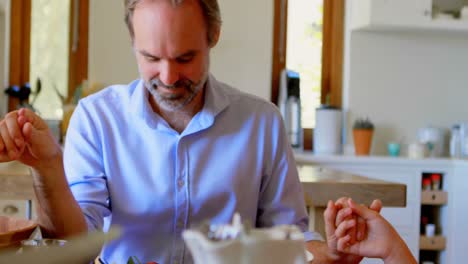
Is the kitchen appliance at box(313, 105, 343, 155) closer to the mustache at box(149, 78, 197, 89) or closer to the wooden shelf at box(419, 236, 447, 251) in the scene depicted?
the wooden shelf at box(419, 236, 447, 251)

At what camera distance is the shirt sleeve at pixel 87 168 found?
3.98 ft

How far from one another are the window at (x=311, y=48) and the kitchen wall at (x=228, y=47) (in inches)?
4.1

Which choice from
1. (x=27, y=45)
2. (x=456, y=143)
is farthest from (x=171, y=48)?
(x=456, y=143)

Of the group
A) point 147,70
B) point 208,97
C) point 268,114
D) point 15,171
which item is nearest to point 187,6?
point 147,70

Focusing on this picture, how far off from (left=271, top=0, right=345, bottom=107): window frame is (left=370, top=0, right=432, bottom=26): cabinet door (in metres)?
0.40

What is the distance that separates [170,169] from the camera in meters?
1.29

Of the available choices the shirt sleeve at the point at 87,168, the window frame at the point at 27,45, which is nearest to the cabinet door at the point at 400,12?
the window frame at the point at 27,45

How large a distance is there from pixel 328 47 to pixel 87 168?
9.09 feet

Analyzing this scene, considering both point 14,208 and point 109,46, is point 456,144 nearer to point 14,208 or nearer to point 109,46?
point 109,46

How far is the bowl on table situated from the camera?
2.44 feet

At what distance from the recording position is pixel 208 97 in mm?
1352

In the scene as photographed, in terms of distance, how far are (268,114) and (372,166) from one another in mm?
2073

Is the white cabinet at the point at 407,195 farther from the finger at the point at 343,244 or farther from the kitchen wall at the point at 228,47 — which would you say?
the finger at the point at 343,244

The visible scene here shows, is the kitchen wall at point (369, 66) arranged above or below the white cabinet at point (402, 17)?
below
